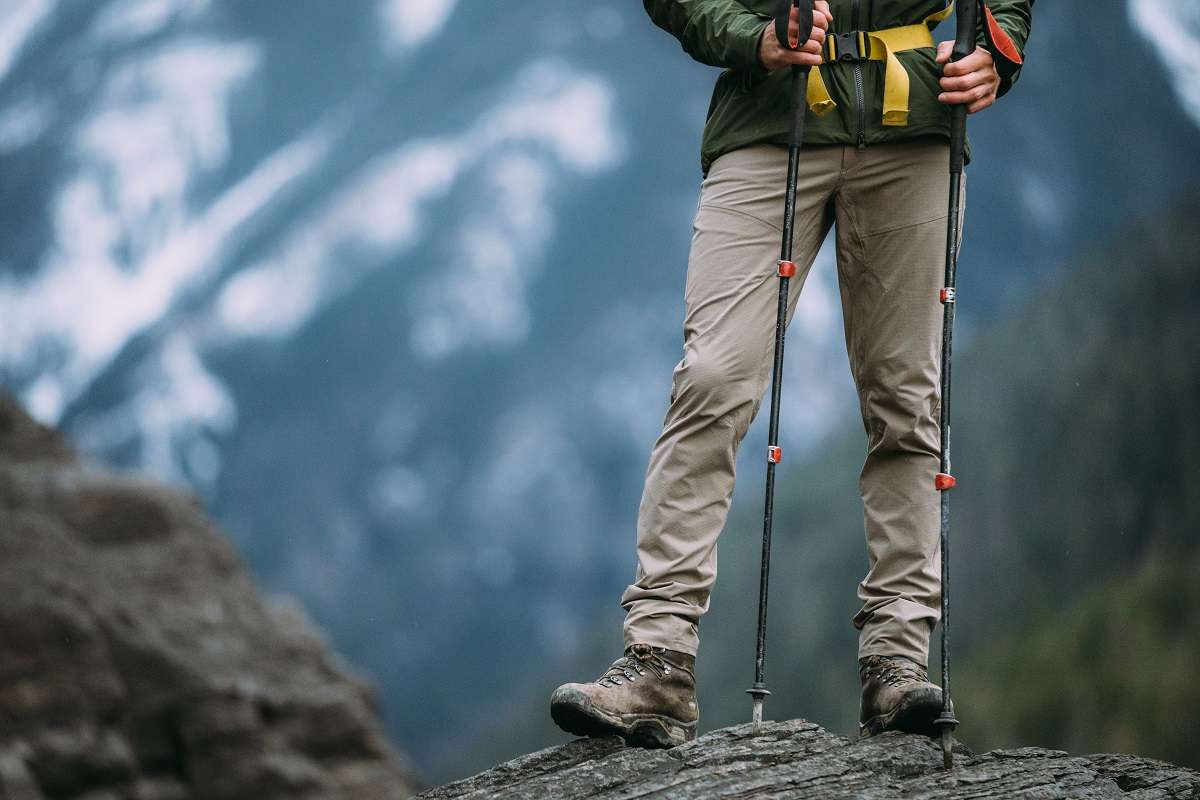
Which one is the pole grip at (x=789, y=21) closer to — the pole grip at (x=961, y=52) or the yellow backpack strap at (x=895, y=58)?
the yellow backpack strap at (x=895, y=58)

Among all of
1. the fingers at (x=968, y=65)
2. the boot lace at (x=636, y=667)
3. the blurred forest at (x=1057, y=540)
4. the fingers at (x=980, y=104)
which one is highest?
the fingers at (x=968, y=65)

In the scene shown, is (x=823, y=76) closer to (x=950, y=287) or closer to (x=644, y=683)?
(x=950, y=287)

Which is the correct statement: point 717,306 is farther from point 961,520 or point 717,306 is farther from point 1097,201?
point 1097,201

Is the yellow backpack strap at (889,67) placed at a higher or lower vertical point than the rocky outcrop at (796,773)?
higher

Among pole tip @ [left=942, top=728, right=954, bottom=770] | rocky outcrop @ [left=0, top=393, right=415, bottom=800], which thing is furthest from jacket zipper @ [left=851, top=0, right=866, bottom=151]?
rocky outcrop @ [left=0, top=393, right=415, bottom=800]

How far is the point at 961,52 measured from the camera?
13.3ft

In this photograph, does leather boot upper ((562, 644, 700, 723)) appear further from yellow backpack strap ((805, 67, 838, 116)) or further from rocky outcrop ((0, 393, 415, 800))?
rocky outcrop ((0, 393, 415, 800))

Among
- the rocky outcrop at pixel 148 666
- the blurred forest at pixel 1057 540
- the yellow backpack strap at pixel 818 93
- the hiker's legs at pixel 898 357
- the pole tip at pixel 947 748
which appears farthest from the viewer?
the blurred forest at pixel 1057 540

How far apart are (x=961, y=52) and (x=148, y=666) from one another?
49.7 ft

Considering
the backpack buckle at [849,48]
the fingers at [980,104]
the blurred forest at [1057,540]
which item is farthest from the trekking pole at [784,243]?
the blurred forest at [1057,540]

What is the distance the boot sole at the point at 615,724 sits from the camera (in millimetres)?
3863

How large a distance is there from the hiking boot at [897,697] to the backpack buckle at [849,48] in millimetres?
1893

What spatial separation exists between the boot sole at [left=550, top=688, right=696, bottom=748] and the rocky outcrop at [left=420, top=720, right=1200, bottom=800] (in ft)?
0.14

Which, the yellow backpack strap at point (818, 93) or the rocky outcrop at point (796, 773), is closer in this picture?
the rocky outcrop at point (796, 773)
